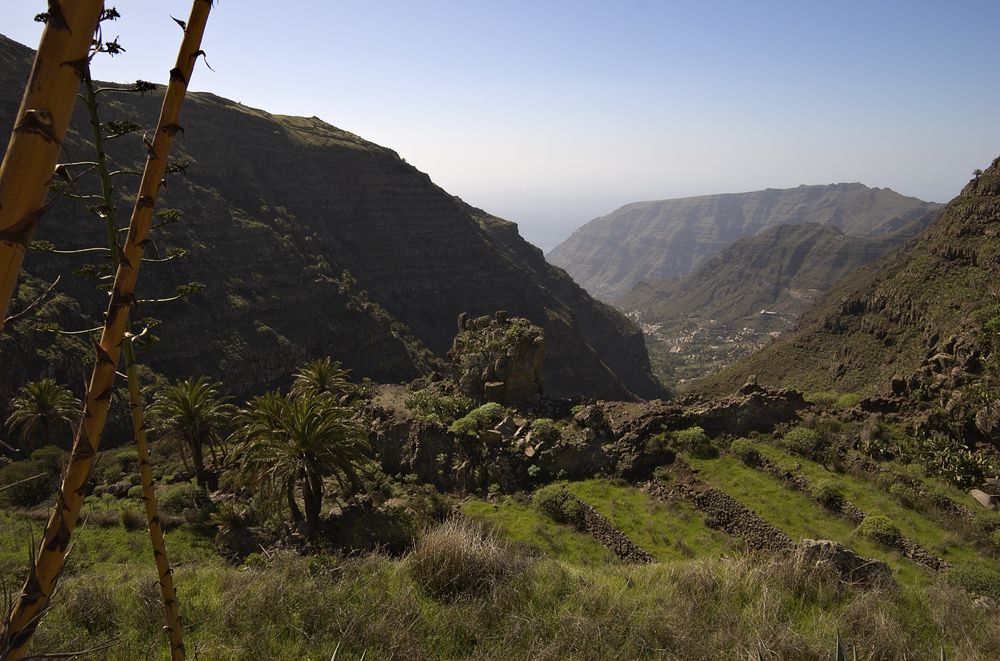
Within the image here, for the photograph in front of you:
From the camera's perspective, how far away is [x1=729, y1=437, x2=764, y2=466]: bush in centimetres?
1620

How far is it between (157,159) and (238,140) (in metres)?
83.9

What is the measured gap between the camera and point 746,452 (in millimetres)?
16328

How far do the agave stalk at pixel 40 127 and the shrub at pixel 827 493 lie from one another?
17002mm

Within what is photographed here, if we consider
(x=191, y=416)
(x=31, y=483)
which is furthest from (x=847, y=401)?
(x=31, y=483)

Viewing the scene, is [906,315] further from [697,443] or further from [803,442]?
[697,443]

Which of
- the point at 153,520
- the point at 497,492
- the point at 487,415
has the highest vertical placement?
the point at 153,520

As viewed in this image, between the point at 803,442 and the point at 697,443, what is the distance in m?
3.25

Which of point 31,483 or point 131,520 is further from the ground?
point 131,520

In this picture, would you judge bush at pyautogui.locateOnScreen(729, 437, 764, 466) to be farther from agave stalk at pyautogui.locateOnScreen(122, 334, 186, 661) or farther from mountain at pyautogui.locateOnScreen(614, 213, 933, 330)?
mountain at pyautogui.locateOnScreen(614, 213, 933, 330)

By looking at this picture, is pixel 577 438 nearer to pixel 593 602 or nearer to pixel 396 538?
pixel 396 538

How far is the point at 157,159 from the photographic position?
7.04 ft

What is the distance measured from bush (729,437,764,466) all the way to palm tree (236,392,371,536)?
12410mm

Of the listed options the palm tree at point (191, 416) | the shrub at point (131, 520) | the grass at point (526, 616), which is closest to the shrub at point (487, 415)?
the palm tree at point (191, 416)

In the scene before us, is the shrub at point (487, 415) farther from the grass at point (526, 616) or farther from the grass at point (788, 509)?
Answer: the grass at point (526, 616)
